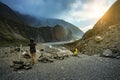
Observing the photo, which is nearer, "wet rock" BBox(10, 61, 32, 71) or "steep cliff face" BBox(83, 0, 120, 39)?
"wet rock" BBox(10, 61, 32, 71)

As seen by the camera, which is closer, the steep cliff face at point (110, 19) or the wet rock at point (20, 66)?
the wet rock at point (20, 66)

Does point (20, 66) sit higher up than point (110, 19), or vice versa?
point (110, 19)

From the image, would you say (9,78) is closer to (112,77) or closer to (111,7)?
(112,77)

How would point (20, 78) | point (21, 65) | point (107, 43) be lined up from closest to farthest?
point (20, 78)
point (21, 65)
point (107, 43)

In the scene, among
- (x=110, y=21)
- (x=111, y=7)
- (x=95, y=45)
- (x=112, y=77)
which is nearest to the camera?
(x=112, y=77)

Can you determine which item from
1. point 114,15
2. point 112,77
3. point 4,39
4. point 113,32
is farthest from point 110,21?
point 4,39

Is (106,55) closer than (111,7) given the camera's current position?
Yes

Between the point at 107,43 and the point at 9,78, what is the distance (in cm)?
2475

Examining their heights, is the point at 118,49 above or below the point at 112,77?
above

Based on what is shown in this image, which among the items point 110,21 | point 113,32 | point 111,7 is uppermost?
point 111,7

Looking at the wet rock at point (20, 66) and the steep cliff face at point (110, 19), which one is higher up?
the steep cliff face at point (110, 19)

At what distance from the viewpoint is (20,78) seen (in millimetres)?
14828

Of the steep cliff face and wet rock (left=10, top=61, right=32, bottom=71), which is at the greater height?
the steep cliff face

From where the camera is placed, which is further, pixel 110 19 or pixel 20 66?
pixel 110 19
